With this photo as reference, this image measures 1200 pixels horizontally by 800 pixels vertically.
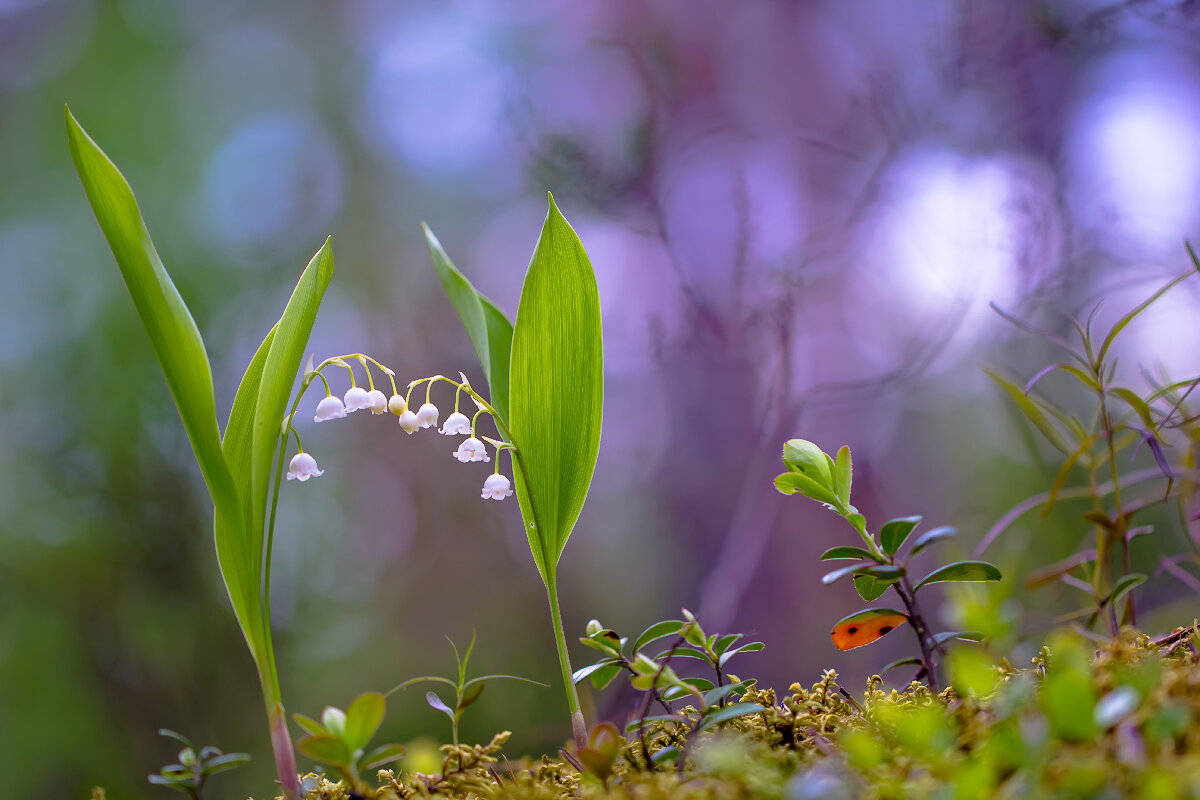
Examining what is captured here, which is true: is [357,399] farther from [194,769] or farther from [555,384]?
[194,769]

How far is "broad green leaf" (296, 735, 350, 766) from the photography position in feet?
1.06

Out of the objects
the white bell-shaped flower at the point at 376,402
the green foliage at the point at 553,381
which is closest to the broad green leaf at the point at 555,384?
the green foliage at the point at 553,381

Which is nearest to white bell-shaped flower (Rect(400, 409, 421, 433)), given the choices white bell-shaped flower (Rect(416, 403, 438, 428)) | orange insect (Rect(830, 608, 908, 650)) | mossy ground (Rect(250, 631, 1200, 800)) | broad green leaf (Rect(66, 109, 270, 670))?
white bell-shaped flower (Rect(416, 403, 438, 428))

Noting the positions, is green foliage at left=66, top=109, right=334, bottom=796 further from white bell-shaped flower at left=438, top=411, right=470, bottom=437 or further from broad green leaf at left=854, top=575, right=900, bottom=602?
broad green leaf at left=854, top=575, right=900, bottom=602

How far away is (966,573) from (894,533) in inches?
2.3

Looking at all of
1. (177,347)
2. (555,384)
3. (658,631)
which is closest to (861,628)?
(658,631)

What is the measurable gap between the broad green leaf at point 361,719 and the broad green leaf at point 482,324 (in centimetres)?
27

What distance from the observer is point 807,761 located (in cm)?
36

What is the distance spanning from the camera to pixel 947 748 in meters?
0.24

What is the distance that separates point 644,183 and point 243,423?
2164 millimetres

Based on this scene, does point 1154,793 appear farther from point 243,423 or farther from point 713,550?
point 713,550

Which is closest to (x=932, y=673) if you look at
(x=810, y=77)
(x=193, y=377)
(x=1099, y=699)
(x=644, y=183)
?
(x=1099, y=699)

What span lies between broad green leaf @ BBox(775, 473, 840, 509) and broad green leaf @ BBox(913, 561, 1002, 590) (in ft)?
0.22

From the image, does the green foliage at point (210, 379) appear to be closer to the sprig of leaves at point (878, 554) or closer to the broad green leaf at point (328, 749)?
the broad green leaf at point (328, 749)
